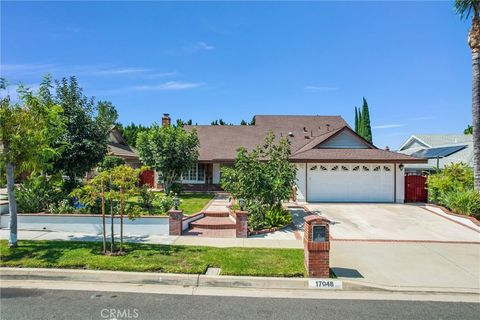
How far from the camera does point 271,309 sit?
5582mm

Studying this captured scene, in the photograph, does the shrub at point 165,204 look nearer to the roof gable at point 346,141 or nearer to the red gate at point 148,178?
the roof gable at point 346,141

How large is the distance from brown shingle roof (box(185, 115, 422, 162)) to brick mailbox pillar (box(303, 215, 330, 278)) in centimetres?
1161

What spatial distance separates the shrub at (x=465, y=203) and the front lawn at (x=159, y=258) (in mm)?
10049

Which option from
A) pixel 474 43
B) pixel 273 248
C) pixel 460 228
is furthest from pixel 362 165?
pixel 273 248

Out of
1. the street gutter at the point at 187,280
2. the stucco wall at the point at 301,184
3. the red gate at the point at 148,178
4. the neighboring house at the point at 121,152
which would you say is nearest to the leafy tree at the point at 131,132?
the neighboring house at the point at 121,152

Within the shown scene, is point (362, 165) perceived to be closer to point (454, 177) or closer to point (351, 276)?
point (454, 177)

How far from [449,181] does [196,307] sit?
55.1 feet

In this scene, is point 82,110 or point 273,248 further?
point 82,110

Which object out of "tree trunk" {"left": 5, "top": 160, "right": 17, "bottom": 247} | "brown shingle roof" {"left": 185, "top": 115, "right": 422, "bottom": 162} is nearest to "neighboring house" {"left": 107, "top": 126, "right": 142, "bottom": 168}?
"brown shingle roof" {"left": 185, "top": 115, "right": 422, "bottom": 162}

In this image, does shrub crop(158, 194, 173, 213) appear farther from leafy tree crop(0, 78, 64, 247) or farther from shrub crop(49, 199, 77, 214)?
leafy tree crop(0, 78, 64, 247)

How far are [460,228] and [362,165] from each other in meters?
7.05

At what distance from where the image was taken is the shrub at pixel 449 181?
661 inches

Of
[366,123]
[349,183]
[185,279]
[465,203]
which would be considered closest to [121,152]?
[349,183]

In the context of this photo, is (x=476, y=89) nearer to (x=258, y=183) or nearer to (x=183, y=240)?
(x=258, y=183)
